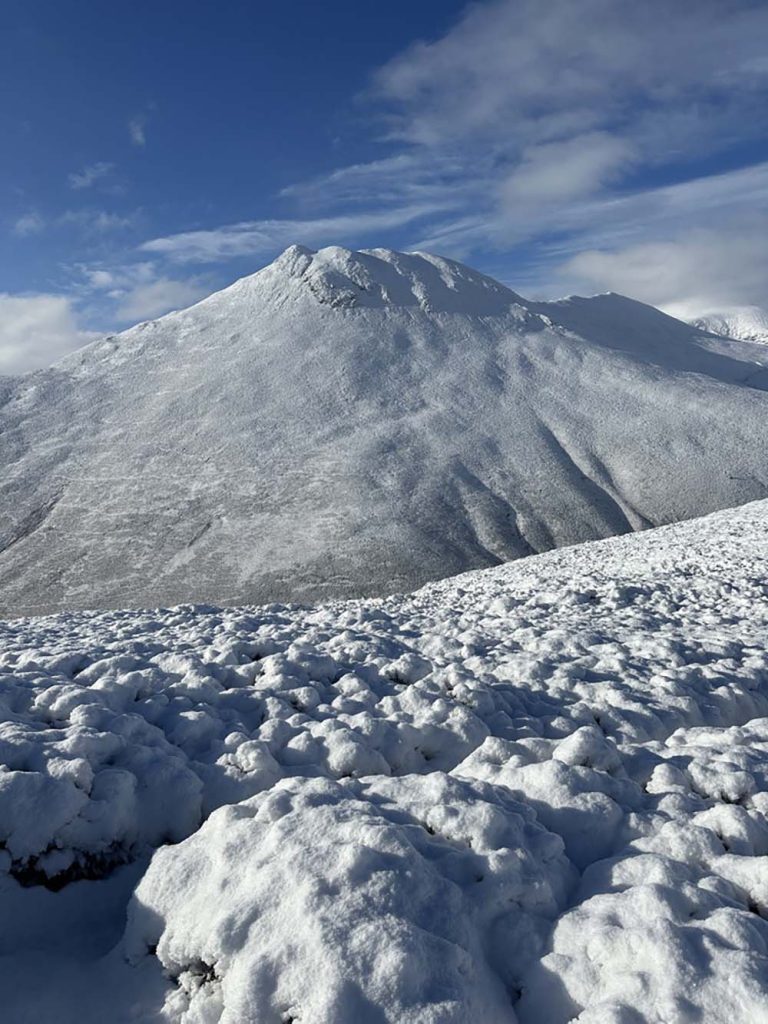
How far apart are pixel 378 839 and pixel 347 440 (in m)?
85.8

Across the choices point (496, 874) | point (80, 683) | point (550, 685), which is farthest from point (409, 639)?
point (496, 874)

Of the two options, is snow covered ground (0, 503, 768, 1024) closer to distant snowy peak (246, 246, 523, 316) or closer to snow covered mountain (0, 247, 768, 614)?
snow covered mountain (0, 247, 768, 614)

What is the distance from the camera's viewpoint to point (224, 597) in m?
61.7

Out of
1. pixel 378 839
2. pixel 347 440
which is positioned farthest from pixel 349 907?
pixel 347 440

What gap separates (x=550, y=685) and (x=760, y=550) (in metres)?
18.2

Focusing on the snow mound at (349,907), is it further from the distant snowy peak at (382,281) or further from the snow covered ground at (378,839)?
the distant snowy peak at (382,281)

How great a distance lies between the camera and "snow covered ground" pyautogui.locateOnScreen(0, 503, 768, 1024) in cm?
448

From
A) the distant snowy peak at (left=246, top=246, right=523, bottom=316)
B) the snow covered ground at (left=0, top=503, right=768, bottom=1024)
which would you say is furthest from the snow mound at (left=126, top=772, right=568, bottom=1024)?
the distant snowy peak at (left=246, top=246, right=523, bottom=316)

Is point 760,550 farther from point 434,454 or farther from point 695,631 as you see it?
point 434,454

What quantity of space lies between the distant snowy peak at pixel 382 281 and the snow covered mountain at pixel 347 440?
514 millimetres

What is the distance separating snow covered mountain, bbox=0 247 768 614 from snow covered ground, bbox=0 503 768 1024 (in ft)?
170

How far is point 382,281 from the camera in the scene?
12569cm

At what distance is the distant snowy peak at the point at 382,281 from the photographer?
122m

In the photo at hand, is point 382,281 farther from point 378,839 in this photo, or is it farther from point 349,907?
point 349,907
